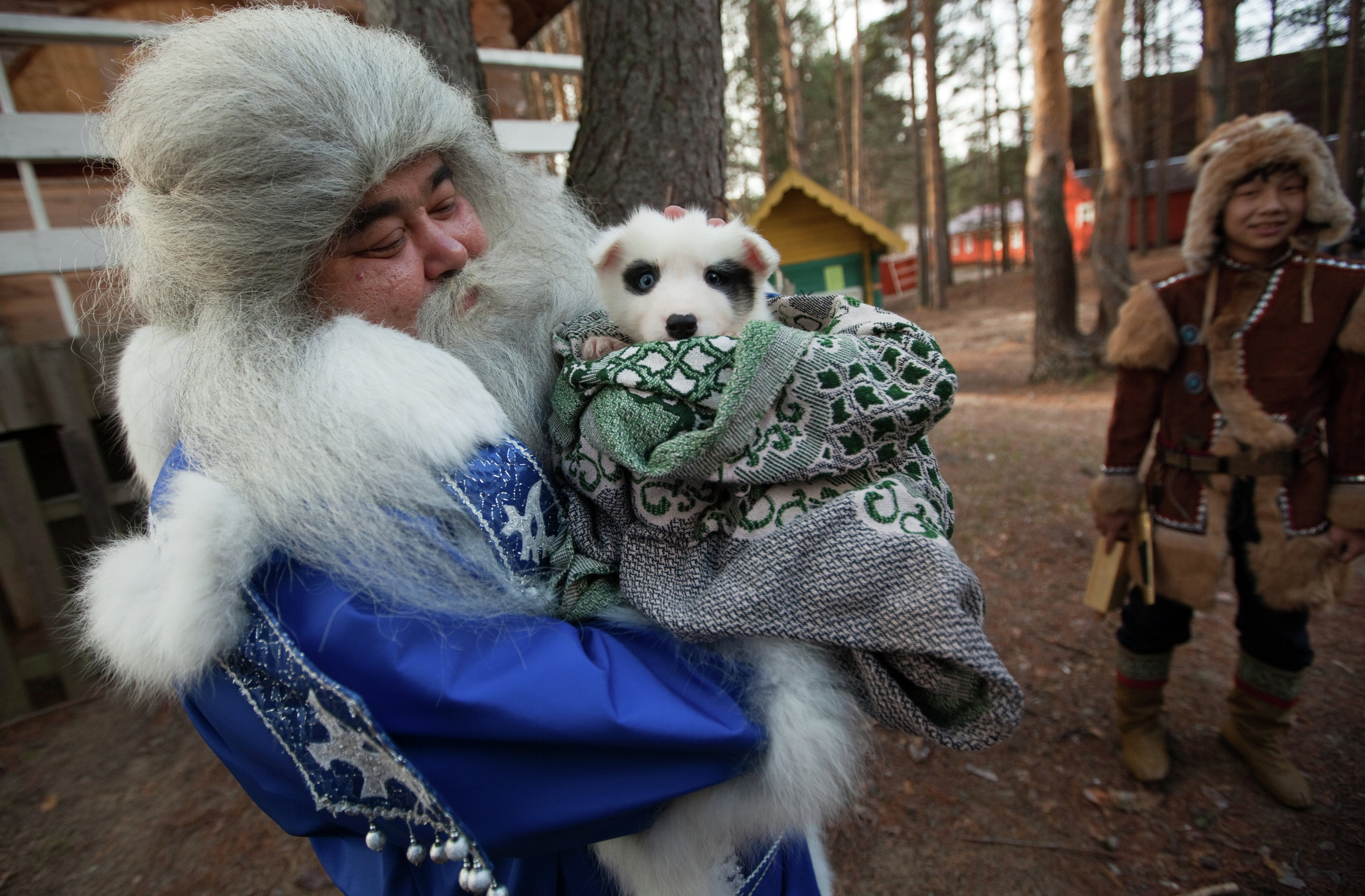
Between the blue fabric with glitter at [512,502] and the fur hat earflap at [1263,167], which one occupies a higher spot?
the fur hat earflap at [1263,167]

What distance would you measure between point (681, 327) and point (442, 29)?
6.80ft

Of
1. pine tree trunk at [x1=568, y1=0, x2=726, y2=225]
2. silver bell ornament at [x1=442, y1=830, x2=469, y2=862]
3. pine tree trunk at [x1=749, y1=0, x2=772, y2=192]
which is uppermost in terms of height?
pine tree trunk at [x1=749, y1=0, x2=772, y2=192]

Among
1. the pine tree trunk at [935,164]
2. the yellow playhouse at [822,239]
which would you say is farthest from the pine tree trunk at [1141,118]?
the yellow playhouse at [822,239]

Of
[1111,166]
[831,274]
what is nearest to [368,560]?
[831,274]

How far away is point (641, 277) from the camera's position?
164 centimetres

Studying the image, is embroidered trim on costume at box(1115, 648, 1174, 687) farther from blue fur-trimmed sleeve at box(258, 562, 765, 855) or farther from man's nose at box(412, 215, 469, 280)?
man's nose at box(412, 215, 469, 280)

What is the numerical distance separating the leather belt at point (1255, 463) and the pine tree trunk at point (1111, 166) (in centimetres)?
748

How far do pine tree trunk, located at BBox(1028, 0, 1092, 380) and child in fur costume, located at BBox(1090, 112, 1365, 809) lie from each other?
7.61 meters

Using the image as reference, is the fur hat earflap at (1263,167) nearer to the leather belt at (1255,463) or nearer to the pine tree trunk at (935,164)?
the leather belt at (1255,463)

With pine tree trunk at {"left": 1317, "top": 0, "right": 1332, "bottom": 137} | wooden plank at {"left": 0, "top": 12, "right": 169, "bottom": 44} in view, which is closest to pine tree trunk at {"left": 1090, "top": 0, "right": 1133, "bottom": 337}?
wooden plank at {"left": 0, "top": 12, "right": 169, "bottom": 44}

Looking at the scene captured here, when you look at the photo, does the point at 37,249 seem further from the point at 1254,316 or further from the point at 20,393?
the point at 1254,316

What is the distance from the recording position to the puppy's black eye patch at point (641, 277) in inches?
64.3

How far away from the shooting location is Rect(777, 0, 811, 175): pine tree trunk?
1522 cm

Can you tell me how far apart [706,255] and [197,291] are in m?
1.05
